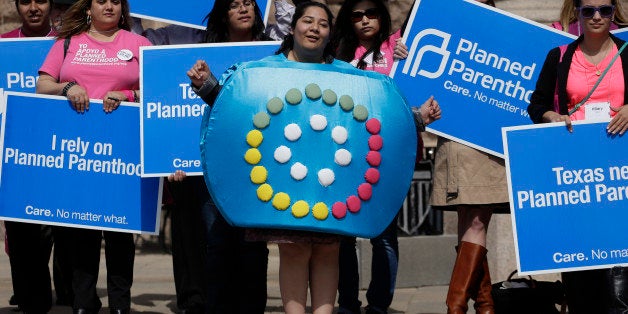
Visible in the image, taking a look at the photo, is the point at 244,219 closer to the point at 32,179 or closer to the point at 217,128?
the point at 217,128

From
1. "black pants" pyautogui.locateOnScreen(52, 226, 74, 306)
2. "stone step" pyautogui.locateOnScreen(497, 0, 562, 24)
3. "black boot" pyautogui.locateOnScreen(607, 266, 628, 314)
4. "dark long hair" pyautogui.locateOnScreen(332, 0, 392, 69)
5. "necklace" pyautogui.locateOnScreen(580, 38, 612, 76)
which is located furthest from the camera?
"stone step" pyautogui.locateOnScreen(497, 0, 562, 24)

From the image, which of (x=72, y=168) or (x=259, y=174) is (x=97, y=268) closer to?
(x=72, y=168)

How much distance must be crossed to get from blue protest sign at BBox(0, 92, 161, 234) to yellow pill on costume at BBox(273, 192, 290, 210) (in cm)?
176

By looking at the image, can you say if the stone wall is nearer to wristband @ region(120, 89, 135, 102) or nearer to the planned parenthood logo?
wristband @ region(120, 89, 135, 102)

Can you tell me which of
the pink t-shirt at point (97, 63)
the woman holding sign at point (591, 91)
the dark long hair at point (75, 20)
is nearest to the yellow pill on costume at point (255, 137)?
the woman holding sign at point (591, 91)

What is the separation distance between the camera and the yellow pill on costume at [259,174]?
6.74 meters

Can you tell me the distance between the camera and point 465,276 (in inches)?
329

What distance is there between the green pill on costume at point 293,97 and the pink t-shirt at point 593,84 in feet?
5.12

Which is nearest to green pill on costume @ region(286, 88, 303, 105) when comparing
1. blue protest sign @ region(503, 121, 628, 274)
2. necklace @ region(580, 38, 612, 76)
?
blue protest sign @ region(503, 121, 628, 274)

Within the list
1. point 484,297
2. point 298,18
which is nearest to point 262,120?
point 298,18

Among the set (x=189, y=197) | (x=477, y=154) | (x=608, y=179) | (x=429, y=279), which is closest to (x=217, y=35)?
(x=189, y=197)

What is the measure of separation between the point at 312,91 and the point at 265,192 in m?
0.48

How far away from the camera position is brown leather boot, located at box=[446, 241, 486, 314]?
27.4 ft

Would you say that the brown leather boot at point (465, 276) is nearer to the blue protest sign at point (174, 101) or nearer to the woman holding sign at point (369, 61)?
the woman holding sign at point (369, 61)
